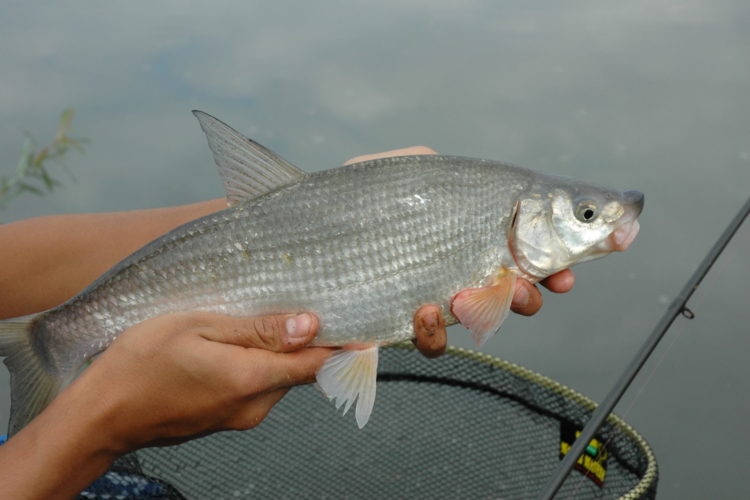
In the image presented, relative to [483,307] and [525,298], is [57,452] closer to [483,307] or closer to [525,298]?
[483,307]

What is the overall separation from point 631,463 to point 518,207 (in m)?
1.16

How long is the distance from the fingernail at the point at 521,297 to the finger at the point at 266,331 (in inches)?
26.9

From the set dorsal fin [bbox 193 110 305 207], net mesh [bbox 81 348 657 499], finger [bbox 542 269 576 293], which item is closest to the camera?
dorsal fin [bbox 193 110 305 207]

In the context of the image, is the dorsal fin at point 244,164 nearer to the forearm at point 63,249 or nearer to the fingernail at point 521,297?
the forearm at point 63,249

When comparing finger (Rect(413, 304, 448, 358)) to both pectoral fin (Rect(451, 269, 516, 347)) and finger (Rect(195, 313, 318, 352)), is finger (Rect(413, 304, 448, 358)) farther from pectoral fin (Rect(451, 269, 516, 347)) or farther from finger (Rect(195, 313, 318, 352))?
finger (Rect(195, 313, 318, 352))

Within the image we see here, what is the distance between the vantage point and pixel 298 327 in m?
2.12

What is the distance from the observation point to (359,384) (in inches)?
88.3

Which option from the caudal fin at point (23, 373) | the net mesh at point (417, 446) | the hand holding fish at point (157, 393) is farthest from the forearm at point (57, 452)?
the net mesh at point (417, 446)

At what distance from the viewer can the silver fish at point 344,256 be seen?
2.16 m

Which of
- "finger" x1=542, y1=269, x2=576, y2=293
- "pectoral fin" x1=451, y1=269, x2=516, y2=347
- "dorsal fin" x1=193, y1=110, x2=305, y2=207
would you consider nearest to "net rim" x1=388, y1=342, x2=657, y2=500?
"finger" x1=542, y1=269, x2=576, y2=293

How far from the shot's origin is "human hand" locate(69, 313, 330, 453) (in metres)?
1.97

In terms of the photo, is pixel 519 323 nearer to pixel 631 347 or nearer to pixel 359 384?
pixel 631 347

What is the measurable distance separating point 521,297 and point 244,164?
3.23ft

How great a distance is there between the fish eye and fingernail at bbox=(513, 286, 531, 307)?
290 mm
